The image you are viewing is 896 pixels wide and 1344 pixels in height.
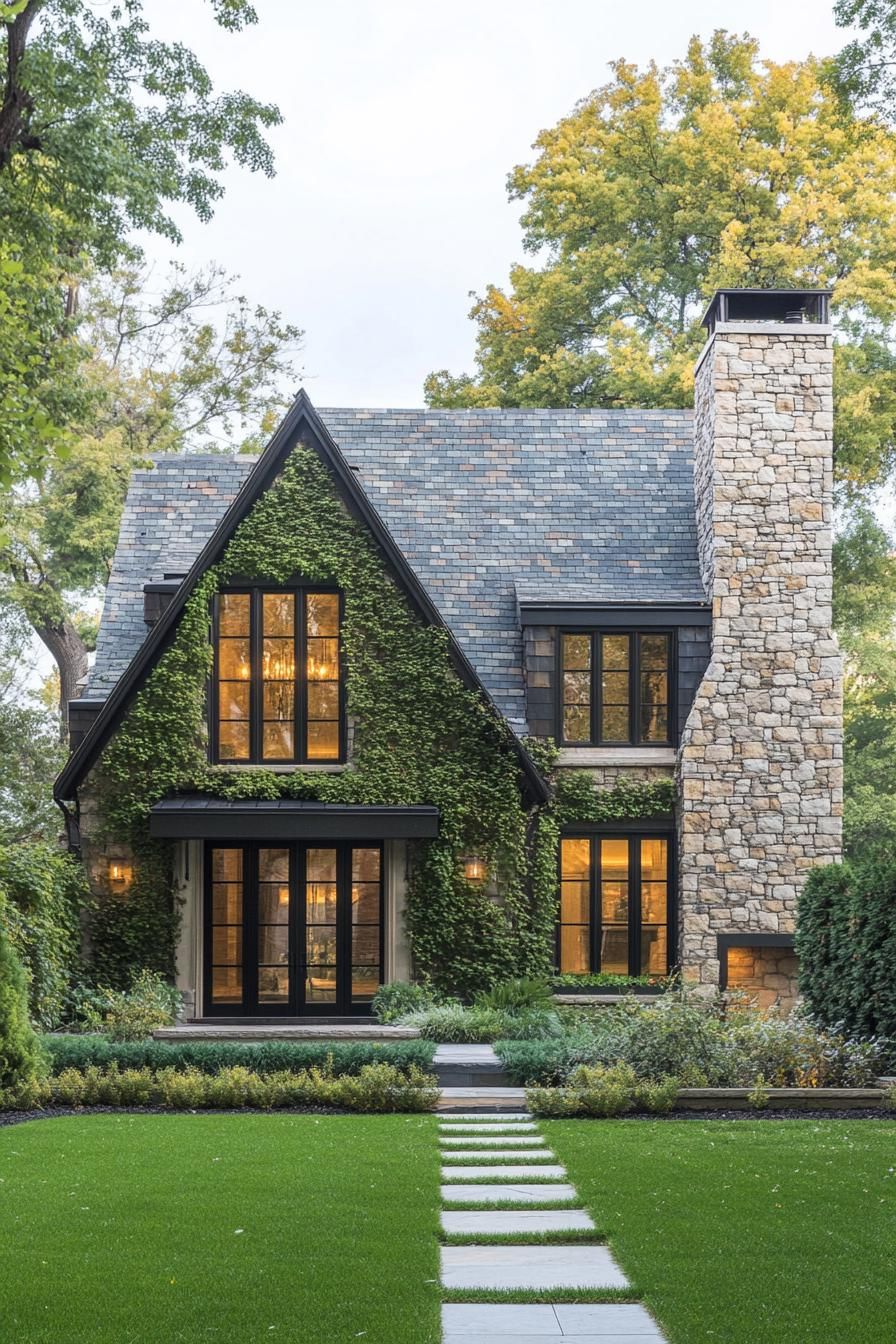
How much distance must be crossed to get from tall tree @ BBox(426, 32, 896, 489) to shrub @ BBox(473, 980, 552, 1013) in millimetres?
11506

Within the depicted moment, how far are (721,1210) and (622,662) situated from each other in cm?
1034

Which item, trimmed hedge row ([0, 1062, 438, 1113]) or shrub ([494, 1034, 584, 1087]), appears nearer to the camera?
trimmed hedge row ([0, 1062, 438, 1113])

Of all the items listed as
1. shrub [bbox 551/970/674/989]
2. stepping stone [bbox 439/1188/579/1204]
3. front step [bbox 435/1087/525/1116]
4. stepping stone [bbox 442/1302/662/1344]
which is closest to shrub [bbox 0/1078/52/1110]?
front step [bbox 435/1087/525/1116]

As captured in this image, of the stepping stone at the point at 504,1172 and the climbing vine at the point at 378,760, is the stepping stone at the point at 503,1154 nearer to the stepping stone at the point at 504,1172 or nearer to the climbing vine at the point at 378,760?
the stepping stone at the point at 504,1172

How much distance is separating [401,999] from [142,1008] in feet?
9.46

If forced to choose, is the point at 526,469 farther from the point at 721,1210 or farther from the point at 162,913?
the point at 721,1210

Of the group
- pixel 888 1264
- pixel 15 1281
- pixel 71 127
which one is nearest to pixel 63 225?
pixel 71 127

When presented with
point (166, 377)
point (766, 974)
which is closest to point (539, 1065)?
point (766, 974)

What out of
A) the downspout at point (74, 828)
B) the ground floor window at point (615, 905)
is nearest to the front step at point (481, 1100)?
the ground floor window at point (615, 905)

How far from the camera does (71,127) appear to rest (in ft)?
47.4

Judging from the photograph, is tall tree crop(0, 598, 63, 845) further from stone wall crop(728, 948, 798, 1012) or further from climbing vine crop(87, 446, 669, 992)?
stone wall crop(728, 948, 798, 1012)

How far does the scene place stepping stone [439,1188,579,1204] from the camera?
721 cm

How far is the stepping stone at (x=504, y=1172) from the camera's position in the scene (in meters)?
7.84

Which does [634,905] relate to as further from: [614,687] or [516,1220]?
[516,1220]
